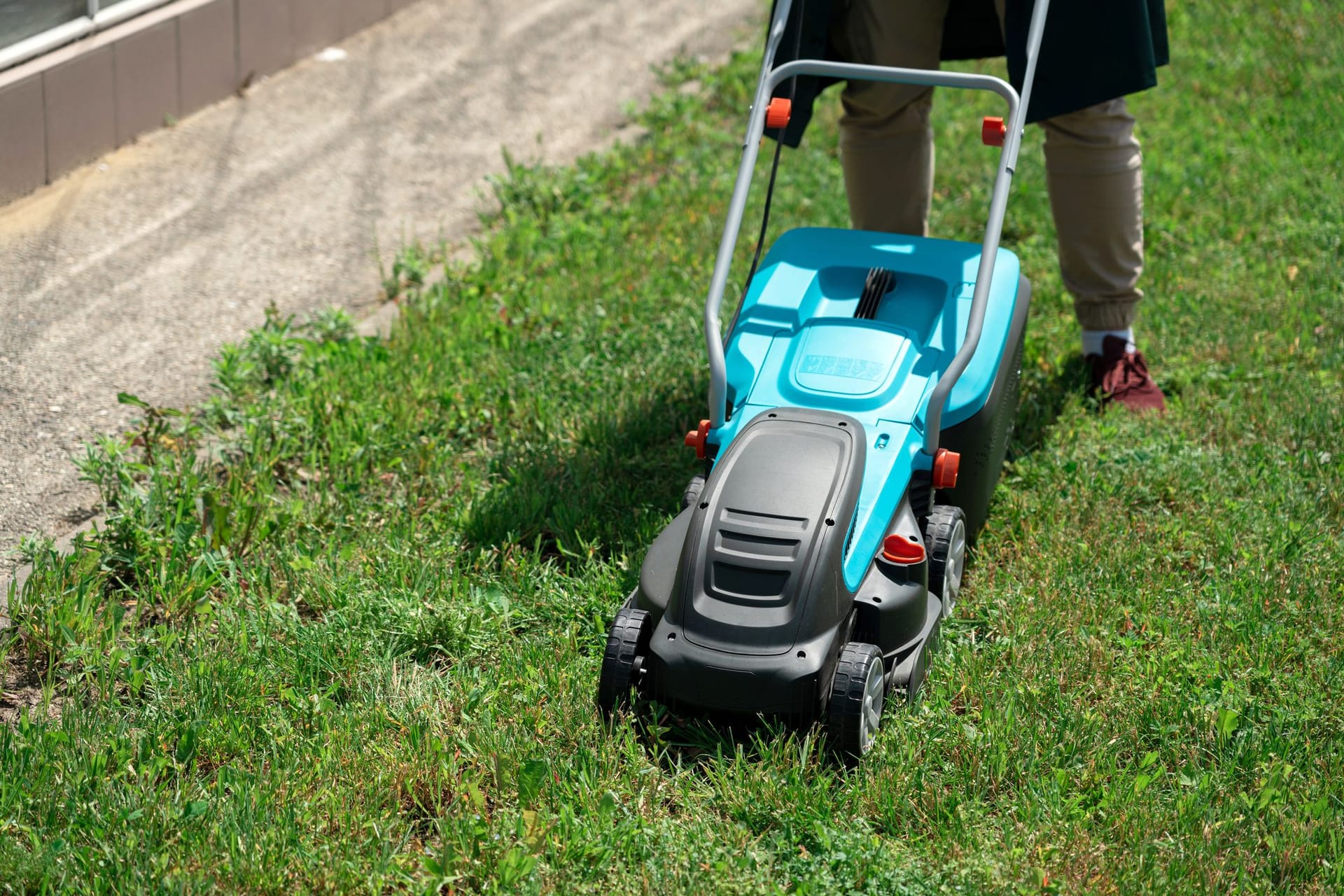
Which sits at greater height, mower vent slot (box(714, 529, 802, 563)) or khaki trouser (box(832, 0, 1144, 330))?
khaki trouser (box(832, 0, 1144, 330))

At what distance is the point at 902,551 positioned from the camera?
2.59 m

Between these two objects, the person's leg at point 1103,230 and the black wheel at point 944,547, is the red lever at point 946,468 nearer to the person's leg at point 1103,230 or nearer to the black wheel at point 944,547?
the black wheel at point 944,547

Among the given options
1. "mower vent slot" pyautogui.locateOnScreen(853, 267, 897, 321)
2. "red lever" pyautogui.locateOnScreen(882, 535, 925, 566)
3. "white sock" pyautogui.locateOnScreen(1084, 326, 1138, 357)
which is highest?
"mower vent slot" pyautogui.locateOnScreen(853, 267, 897, 321)

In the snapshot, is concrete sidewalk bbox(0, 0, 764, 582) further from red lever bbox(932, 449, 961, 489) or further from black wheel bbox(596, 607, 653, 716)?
red lever bbox(932, 449, 961, 489)

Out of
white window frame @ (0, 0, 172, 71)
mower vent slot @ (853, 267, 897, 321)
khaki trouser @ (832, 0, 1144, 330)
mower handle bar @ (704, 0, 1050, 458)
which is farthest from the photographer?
white window frame @ (0, 0, 172, 71)

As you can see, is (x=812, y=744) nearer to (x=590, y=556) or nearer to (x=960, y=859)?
(x=960, y=859)

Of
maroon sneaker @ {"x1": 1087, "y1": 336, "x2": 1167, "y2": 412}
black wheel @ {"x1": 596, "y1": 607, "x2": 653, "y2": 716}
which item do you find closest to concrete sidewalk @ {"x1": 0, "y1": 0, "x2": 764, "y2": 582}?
black wheel @ {"x1": 596, "y1": 607, "x2": 653, "y2": 716}

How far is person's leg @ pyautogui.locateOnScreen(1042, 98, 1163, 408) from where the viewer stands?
3.61 m

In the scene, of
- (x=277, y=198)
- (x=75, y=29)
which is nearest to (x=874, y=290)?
(x=277, y=198)

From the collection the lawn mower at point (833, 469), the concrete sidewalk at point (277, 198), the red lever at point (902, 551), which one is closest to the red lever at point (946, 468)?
the lawn mower at point (833, 469)

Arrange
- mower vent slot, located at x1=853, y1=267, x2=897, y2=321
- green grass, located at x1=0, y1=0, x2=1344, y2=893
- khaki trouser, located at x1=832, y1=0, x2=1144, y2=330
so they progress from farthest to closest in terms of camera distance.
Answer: khaki trouser, located at x1=832, y1=0, x2=1144, y2=330 → mower vent slot, located at x1=853, y1=267, x2=897, y2=321 → green grass, located at x1=0, y1=0, x2=1344, y2=893

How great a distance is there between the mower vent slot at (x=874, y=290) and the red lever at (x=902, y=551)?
62 cm

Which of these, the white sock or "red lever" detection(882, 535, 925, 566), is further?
the white sock

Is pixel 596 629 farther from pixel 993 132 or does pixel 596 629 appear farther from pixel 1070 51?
pixel 1070 51
